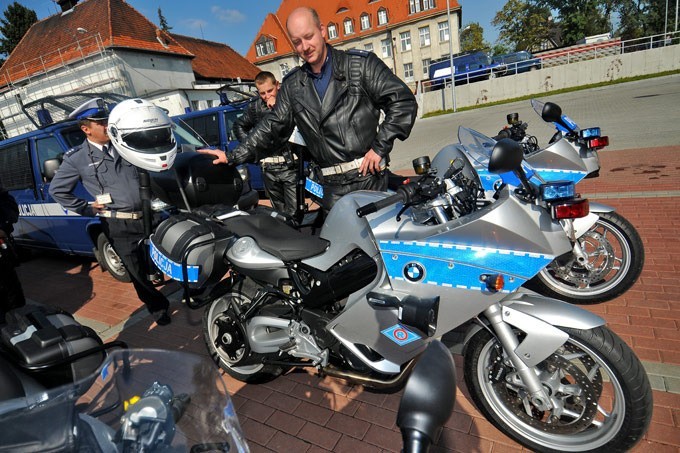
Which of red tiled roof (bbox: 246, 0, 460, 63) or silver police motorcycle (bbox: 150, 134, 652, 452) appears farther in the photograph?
red tiled roof (bbox: 246, 0, 460, 63)

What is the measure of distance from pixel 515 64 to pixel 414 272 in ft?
85.1

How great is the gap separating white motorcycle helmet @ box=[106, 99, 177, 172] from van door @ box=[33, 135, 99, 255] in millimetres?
2910

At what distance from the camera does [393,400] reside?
2.46 meters

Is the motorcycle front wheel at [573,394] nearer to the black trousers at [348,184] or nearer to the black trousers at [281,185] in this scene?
the black trousers at [348,184]

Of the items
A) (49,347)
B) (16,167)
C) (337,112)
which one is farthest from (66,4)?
(49,347)

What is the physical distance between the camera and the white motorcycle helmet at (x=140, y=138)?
8.88ft

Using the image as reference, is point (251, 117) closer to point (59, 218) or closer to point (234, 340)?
point (59, 218)

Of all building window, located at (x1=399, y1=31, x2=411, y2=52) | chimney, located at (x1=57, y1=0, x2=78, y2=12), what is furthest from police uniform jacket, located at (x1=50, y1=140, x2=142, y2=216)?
building window, located at (x1=399, y1=31, x2=411, y2=52)

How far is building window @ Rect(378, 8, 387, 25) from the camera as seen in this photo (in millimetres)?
42250

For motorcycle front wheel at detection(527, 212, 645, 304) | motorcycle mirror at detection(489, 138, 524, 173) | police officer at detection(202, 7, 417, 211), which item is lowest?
motorcycle front wheel at detection(527, 212, 645, 304)

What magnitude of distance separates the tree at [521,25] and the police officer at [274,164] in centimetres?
4784

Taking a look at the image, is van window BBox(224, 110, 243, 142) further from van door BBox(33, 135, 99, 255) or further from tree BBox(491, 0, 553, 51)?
tree BBox(491, 0, 553, 51)

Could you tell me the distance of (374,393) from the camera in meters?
2.51

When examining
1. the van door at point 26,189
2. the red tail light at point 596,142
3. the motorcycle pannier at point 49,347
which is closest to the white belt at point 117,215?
the motorcycle pannier at point 49,347
